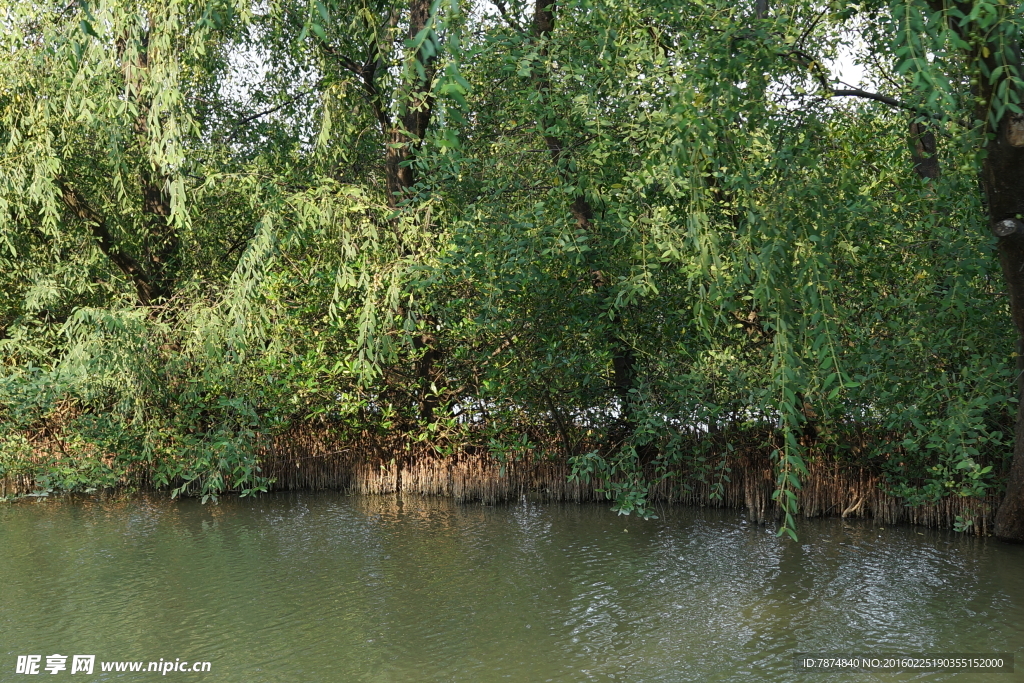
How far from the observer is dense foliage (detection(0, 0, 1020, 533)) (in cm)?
611

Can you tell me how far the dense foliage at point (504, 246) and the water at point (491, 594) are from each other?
65cm

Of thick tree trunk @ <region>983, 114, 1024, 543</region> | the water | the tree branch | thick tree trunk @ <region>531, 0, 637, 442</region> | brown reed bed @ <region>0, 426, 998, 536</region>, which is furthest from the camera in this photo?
the tree branch

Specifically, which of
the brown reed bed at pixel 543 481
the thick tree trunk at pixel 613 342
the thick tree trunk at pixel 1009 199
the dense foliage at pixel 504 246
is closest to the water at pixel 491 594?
the brown reed bed at pixel 543 481

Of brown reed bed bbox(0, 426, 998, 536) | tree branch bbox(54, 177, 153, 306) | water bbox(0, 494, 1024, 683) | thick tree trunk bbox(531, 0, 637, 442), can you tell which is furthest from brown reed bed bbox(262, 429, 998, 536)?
tree branch bbox(54, 177, 153, 306)

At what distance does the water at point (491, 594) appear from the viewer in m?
6.23

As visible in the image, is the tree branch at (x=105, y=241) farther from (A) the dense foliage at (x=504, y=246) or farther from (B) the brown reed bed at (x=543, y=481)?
(B) the brown reed bed at (x=543, y=481)

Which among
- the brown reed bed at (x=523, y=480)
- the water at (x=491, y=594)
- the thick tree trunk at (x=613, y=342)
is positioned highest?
the thick tree trunk at (x=613, y=342)

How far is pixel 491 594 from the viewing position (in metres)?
7.57

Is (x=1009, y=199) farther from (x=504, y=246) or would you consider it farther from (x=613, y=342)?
(x=613, y=342)

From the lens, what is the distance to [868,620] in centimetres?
674

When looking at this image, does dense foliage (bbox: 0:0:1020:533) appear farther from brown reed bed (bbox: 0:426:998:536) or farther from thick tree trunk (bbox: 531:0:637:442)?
brown reed bed (bbox: 0:426:998:536)

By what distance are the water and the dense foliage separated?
25.5 inches

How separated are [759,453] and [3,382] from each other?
7.60m

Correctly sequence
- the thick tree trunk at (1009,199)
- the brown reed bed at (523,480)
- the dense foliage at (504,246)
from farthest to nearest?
the brown reed bed at (523,480) < the dense foliage at (504,246) < the thick tree trunk at (1009,199)
